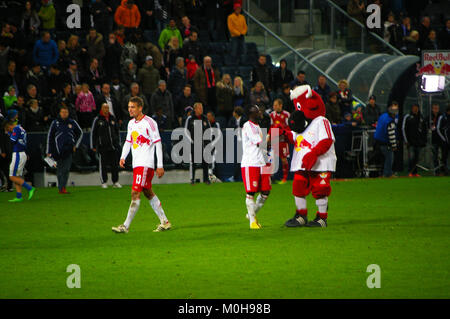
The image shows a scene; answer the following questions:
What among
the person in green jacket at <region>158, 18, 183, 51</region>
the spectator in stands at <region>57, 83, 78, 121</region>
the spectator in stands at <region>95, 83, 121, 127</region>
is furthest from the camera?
the person in green jacket at <region>158, 18, 183, 51</region>

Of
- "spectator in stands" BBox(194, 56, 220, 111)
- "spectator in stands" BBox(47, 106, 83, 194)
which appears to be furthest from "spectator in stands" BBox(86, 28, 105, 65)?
"spectator in stands" BBox(47, 106, 83, 194)

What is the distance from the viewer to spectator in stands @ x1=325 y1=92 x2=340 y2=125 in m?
26.5

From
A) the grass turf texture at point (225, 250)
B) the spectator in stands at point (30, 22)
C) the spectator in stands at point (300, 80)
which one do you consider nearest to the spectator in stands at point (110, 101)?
the spectator in stands at point (30, 22)

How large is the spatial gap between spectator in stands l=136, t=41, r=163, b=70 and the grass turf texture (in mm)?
7877

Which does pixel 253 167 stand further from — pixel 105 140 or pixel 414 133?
pixel 414 133

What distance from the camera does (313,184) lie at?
14.1 m

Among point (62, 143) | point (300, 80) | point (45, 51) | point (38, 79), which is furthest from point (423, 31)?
point (62, 143)

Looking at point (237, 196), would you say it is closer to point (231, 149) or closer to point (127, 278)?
point (231, 149)

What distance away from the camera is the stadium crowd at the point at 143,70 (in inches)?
964

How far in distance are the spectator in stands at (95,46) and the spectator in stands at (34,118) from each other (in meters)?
2.81

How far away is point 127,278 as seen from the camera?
33.3ft

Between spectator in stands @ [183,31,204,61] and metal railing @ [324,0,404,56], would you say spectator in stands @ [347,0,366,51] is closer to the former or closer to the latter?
metal railing @ [324,0,404,56]

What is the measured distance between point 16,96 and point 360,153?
10305mm
